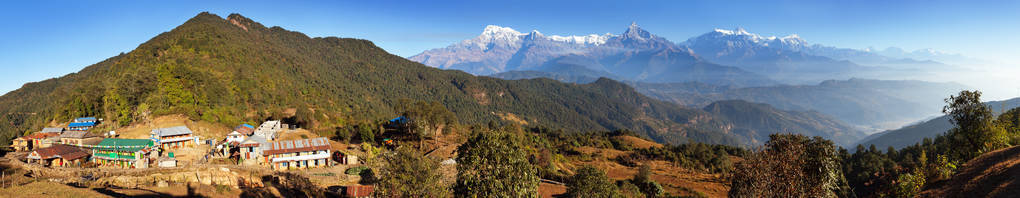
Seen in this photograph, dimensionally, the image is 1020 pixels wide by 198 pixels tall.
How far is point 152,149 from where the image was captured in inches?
1582

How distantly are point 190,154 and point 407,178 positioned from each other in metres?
37.5

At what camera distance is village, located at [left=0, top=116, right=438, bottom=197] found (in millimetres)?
35575

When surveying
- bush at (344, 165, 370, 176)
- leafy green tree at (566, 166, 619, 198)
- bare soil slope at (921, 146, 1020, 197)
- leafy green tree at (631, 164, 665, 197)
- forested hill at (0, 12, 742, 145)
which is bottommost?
leafy green tree at (631, 164, 665, 197)

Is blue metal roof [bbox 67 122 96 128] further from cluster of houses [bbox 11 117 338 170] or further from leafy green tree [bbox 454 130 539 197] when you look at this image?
leafy green tree [bbox 454 130 539 197]

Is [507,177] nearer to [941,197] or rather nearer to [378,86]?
[941,197]

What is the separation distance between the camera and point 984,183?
1978cm

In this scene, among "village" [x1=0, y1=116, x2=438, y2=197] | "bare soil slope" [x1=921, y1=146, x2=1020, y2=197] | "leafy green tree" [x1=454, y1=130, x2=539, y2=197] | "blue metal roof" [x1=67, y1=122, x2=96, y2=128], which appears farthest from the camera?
"blue metal roof" [x1=67, y1=122, x2=96, y2=128]

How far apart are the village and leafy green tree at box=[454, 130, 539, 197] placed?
646 inches

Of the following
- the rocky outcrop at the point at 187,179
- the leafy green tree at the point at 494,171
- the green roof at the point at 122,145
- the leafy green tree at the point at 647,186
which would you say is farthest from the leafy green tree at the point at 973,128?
the green roof at the point at 122,145

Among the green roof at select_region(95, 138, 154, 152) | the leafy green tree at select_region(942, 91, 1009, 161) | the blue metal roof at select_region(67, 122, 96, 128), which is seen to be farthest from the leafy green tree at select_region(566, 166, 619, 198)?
the blue metal roof at select_region(67, 122, 96, 128)

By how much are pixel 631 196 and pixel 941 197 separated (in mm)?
17923

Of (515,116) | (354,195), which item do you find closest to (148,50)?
(354,195)

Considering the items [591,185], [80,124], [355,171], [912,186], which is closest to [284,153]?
[355,171]

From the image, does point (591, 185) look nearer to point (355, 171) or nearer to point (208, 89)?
point (355, 171)
